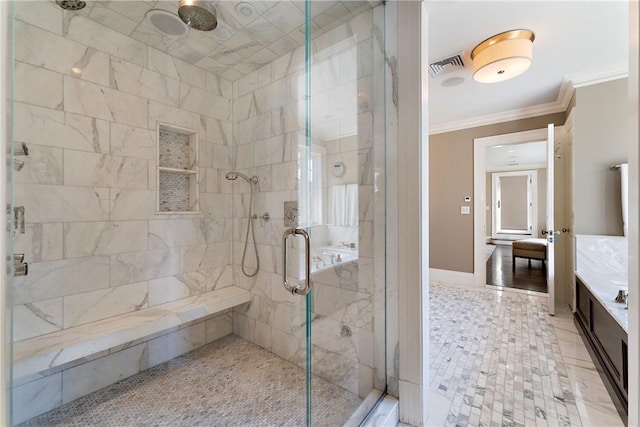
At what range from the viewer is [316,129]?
1666mm

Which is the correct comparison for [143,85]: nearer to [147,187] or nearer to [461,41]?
[147,187]

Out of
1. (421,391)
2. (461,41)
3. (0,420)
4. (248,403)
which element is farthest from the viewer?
(461,41)

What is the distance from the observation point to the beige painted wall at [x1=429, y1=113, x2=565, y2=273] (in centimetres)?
398

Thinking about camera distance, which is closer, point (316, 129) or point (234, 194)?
point (316, 129)

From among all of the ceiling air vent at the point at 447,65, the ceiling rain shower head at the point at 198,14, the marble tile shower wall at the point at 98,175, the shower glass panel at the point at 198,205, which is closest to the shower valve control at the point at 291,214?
the shower glass panel at the point at 198,205

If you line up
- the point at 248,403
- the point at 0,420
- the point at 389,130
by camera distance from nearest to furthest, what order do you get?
1. the point at 0,420
2. the point at 389,130
3. the point at 248,403

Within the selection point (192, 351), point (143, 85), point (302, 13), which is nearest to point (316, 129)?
point (302, 13)

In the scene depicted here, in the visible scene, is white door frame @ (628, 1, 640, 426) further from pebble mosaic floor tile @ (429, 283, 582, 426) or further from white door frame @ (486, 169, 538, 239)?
white door frame @ (486, 169, 538, 239)

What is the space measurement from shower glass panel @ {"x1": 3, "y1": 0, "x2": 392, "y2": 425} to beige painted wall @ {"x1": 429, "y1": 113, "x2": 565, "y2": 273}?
2.97 metres

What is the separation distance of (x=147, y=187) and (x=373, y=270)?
1.79 m

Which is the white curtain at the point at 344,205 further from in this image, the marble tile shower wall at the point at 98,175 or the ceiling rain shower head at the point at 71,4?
the ceiling rain shower head at the point at 71,4

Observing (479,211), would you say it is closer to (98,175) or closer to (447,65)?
(447,65)

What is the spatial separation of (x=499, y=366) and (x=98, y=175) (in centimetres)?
313

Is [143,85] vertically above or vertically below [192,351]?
above
